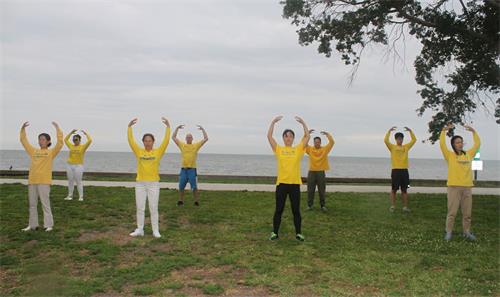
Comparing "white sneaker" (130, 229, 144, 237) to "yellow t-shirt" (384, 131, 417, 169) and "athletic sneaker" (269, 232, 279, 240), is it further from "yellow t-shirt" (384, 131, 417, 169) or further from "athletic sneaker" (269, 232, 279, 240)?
"yellow t-shirt" (384, 131, 417, 169)

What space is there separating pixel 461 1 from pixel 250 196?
364 inches

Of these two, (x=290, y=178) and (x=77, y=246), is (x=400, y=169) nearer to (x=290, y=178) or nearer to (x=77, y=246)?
(x=290, y=178)

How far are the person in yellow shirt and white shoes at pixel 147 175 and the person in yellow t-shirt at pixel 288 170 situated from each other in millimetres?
2387

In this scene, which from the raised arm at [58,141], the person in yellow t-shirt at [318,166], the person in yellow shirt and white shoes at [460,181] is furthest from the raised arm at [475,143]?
the raised arm at [58,141]

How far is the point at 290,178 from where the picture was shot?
8.94 m

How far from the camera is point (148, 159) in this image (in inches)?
370

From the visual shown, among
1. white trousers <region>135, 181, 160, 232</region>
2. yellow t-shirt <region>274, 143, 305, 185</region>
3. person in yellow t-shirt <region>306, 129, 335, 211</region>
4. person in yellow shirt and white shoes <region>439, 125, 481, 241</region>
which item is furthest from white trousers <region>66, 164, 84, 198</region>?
person in yellow shirt and white shoes <region>439, 125, 481, 241</region>

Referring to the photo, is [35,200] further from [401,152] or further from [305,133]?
[401,152]

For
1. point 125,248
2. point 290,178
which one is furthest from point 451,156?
point 125,248

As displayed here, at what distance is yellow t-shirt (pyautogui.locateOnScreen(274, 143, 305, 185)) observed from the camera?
8.94 meters

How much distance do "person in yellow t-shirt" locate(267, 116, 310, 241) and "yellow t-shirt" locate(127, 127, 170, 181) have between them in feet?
7.49

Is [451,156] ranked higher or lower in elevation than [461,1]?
lower

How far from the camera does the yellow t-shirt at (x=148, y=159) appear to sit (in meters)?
9.31

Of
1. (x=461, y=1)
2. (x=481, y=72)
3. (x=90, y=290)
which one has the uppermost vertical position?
(x=461, y=1)
